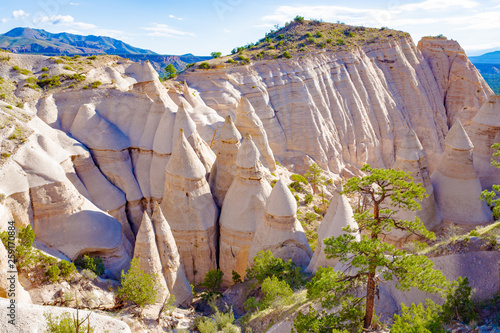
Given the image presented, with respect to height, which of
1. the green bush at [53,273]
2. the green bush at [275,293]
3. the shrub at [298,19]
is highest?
the shrub at [298,19]

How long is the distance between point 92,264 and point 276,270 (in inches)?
288

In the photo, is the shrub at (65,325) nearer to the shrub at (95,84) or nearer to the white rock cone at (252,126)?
the shrub at (95,84)

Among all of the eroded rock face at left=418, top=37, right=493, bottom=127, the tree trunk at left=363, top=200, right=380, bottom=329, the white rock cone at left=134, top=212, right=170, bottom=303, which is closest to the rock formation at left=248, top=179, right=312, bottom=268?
the white rock cone at left=134, top=212, right=170, bottom=303

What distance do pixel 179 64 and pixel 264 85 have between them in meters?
Answer: 111

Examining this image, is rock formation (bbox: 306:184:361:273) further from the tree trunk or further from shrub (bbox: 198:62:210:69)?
shrub (bbox: 198:62:210:69)

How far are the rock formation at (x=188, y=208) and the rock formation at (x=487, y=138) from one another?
17279 mm

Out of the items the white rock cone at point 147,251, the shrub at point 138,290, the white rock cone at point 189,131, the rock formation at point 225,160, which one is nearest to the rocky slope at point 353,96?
the white rock cone at point 189,131

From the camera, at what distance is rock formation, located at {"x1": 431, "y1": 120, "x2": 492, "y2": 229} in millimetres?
19922

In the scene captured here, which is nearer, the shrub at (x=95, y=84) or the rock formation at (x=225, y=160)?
the rock formation at (x=225, y=160)

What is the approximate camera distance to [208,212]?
1780cm

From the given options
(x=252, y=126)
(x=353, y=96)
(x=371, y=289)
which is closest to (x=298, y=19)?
(x=353, y=96)

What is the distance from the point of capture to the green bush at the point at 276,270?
14.1 meters

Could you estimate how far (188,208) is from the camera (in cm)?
1725

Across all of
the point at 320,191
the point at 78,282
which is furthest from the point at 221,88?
the point at 78,282
